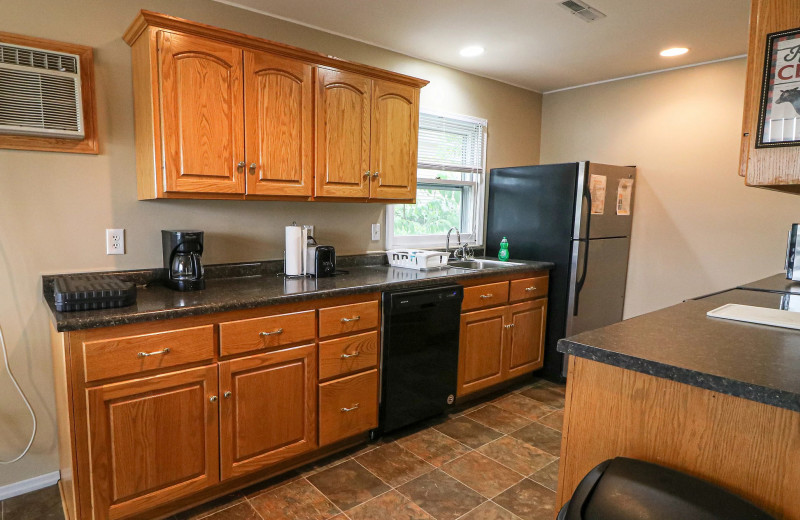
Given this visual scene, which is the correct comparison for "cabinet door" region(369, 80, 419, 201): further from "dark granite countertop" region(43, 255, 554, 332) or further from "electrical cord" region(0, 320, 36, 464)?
"electrical cord" region(0, 320, 36, 464)

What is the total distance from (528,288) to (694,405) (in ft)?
7.43

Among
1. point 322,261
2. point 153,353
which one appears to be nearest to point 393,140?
point 322,261

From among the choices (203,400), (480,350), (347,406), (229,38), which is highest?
(229,38)

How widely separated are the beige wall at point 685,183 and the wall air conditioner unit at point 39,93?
3.65m

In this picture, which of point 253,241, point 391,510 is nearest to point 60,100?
point 253,241

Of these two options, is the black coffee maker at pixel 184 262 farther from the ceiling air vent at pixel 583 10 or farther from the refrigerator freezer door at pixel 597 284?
the refrigerator freezer door at pixel 597 284

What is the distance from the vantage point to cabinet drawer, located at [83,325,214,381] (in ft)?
5.49

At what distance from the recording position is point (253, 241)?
266 cm

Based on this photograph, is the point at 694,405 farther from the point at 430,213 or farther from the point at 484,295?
the point at 430,213

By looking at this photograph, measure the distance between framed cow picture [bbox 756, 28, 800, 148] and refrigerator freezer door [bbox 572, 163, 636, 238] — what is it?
247 centimetres

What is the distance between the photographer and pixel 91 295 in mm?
1750

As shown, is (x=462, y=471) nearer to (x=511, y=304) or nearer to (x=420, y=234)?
(x=511, y=304)

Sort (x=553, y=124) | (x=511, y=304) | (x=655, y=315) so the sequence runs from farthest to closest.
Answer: (x=553, y=124) → (x=511, y=304) → (x=655, y=315)

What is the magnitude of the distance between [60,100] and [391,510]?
89.5 inches
